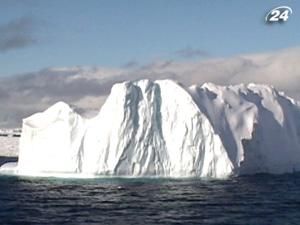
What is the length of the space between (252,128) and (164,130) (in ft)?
22.9

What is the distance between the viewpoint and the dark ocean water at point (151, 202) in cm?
2445

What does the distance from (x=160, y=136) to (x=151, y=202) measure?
15648 mm

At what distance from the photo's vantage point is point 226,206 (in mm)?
27984

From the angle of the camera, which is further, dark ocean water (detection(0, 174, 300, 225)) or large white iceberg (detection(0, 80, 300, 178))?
large white iceberg (detection(0, 80, 300, 178))

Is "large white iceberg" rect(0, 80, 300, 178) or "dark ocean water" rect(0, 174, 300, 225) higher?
"large white iceberg" rect(0, 80, 300, 178)

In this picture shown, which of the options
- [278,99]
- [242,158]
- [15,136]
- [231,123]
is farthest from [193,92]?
[15,136]

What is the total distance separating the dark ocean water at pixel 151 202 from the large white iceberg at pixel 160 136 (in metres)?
1.93

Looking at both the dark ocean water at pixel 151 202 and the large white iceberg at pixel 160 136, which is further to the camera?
the large white iceberg at pixel 160 136

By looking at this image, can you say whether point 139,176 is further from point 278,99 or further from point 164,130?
point 278,99

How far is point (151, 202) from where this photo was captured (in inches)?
1161

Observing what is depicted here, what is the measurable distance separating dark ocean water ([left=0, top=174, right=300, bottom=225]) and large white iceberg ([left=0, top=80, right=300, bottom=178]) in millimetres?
1935

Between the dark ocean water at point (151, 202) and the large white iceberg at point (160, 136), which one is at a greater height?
the large white iceberg at point (160, 136)

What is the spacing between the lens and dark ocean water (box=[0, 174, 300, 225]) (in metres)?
24.5

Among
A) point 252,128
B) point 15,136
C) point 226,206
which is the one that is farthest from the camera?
point 15,136
